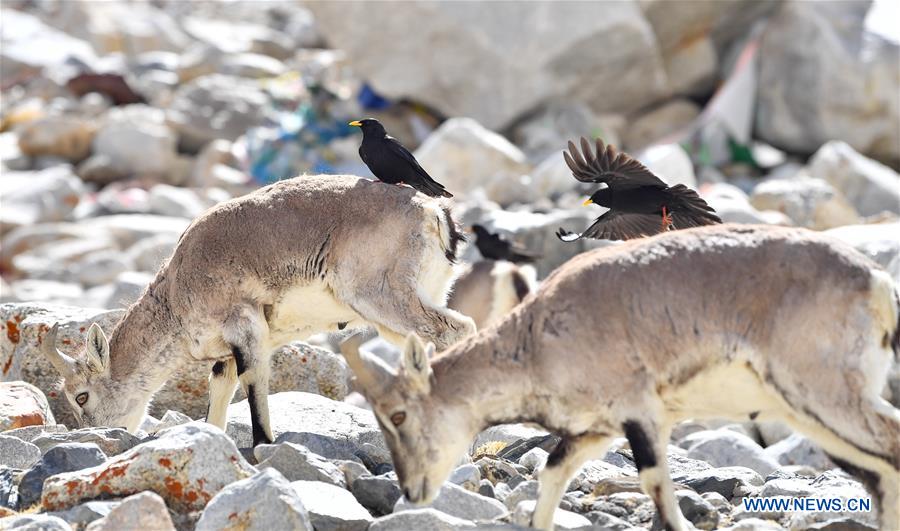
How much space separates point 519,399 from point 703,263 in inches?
51.7

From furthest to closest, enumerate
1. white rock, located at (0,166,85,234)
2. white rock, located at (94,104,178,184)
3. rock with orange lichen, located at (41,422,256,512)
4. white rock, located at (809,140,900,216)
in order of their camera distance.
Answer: white rock, located at (94,104,178,184)
white rock, located at (0,166,85,234)
white rock, located at (809,140,900,216)
rock with orange lichen, located at (41,422,256,512)

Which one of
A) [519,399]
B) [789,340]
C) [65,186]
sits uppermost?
[789,340]

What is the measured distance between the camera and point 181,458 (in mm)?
8031

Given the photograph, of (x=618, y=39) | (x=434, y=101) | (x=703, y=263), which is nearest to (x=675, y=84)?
(x=618, y=39)

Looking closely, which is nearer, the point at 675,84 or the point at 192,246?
the point at 192,246

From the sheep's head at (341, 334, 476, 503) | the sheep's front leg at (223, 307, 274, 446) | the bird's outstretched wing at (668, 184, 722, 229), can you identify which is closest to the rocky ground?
the sheep's head at (341, 334, 476, 503)

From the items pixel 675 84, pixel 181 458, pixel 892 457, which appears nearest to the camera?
pixel 892 457

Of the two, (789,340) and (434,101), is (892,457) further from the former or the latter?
(434,101)

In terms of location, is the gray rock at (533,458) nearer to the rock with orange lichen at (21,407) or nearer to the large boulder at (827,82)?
the rock with orange lichen at (21,407)

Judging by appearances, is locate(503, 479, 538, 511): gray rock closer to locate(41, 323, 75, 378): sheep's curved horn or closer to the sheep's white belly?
the sheep's white belly

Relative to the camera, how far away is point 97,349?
429 inches

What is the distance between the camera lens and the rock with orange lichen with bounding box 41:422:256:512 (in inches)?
315

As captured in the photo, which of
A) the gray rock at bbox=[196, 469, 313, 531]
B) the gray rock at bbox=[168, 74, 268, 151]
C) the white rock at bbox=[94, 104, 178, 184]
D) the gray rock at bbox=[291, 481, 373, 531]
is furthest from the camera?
the gray rock at bbox=[168, 74, 268, 151]

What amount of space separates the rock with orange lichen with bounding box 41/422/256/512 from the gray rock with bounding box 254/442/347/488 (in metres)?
0.81
